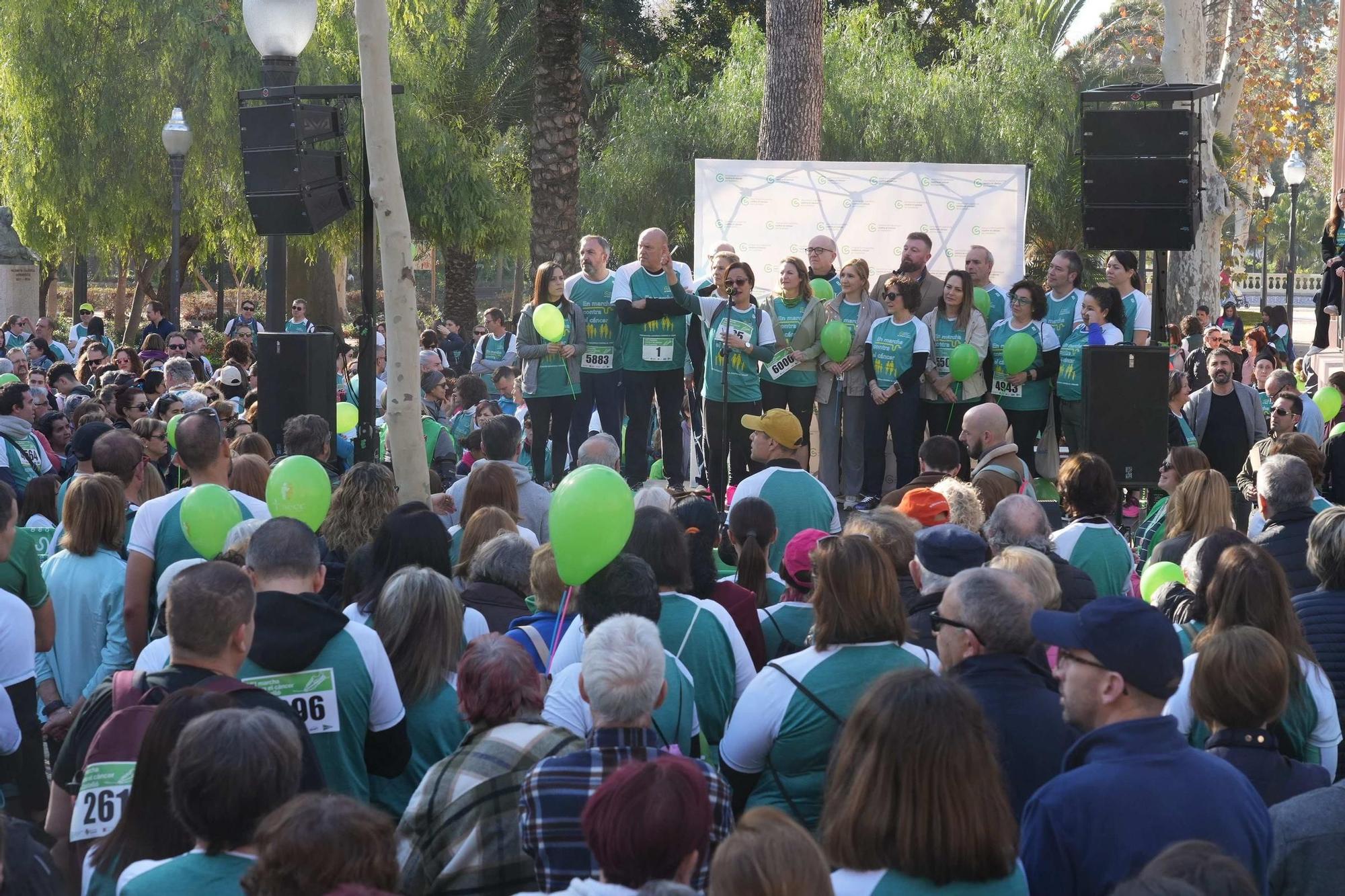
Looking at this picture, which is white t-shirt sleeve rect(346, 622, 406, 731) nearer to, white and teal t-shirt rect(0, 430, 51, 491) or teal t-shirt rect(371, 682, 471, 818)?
teal t-shirt rect(371, 682, 471, 818)

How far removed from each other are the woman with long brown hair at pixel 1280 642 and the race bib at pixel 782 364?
6.36 m

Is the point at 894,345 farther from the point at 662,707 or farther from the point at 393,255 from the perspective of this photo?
the point at 662,707

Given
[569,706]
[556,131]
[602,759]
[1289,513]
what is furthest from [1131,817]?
[556,131]

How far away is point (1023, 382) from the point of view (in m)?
10.3

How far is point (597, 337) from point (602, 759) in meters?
7.85

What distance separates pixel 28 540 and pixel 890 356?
21.4 ft

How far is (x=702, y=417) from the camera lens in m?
11.3

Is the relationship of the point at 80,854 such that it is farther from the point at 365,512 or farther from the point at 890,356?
the point at 890,356

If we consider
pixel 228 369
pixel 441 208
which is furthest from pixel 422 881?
pixel 441 208

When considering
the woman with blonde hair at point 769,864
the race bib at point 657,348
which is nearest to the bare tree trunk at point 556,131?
the race bib at point 657,348

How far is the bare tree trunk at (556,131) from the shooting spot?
15531mm

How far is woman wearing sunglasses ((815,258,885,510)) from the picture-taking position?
35.1 ft

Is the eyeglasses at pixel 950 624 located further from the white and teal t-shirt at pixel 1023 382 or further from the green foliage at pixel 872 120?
the green foliage at pixel 872 120

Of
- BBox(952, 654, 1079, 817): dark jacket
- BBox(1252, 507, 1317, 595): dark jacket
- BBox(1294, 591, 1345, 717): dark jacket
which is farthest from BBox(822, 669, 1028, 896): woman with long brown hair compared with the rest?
BBox(1252, 507, 1317, 595): dark jacket
